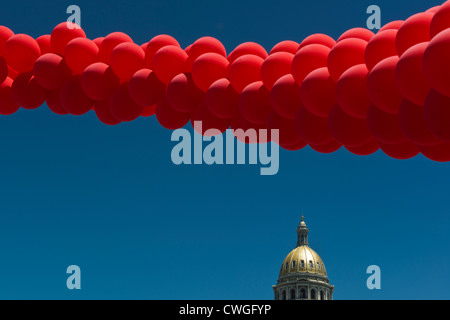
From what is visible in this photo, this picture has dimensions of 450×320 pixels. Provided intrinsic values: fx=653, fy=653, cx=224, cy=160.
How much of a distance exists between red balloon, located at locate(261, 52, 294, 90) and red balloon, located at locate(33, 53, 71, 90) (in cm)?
326

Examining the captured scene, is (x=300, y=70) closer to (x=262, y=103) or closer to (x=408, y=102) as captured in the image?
(x=262, y=103)

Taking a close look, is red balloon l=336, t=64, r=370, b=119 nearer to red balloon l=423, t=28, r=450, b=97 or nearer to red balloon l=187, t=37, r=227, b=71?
red balloon l=423, t=28, r=450, b=97

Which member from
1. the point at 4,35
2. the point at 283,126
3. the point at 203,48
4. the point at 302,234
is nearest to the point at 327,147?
the point at 283,126

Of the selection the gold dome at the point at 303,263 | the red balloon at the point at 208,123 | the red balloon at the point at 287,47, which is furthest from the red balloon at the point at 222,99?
the gold dome at the point at 303,263

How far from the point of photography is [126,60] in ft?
31.7

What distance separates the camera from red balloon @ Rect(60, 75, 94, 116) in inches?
391

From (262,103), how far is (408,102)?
225 cm

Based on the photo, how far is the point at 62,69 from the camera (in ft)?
32.8

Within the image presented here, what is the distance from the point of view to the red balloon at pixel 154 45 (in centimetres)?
980

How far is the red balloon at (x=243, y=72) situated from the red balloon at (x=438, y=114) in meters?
2.97

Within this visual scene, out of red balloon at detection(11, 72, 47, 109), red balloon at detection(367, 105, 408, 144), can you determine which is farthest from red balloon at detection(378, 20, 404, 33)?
red balloon at detection(11, 72, 47, 109)

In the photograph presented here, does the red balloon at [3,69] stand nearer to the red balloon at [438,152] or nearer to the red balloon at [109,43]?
the red balloon at [109,43]

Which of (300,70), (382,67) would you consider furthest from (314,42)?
(382,67)

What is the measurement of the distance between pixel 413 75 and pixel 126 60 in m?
4.61
